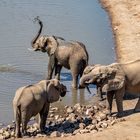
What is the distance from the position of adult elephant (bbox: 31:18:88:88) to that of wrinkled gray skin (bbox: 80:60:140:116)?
2.52 m

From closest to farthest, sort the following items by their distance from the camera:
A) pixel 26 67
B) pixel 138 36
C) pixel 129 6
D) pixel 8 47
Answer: pixel 26 67
pixel 8 47
pixel 138 36
pixel 129 6

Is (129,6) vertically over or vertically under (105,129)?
over

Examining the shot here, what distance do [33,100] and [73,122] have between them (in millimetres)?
1573

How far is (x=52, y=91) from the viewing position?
1334 centimetres

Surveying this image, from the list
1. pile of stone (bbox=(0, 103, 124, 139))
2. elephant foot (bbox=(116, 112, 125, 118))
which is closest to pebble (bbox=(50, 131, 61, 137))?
pile of stone (bbox=(0, 103, 124, 139))

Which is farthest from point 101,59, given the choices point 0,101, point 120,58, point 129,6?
point 129,6

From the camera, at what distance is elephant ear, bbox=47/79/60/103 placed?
13242 mm

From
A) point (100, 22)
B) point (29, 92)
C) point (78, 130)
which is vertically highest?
point (100, 22)

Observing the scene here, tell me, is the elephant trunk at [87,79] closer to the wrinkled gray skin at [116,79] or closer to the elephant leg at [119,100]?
the wrinkled gray skin at [116,79]

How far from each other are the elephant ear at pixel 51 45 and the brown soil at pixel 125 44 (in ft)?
11.1

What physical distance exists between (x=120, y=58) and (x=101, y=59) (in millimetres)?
732

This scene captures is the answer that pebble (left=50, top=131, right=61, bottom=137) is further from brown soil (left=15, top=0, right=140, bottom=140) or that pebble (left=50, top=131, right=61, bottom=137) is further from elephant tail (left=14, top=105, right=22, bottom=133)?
elephant tail (left=14, top=105, right=22, bottom=133)

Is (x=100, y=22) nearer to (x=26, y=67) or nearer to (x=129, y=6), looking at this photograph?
(x=129, y=6)

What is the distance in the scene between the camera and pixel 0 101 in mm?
15578
